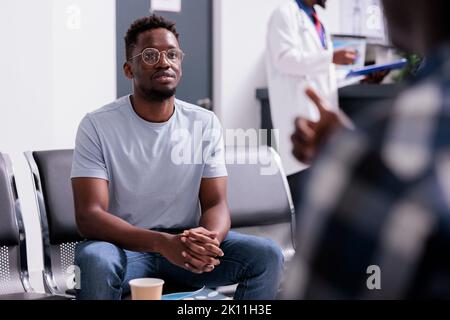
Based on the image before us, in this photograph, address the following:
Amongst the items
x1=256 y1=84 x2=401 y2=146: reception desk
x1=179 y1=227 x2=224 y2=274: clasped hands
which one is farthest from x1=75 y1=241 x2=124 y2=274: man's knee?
x1=256 y1=84 x2=401 y2=146: reception desk

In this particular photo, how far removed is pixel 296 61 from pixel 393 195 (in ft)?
7.50

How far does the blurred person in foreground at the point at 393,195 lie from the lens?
297 millimetres

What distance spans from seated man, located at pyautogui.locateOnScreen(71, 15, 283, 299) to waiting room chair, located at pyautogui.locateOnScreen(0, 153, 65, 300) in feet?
0.62

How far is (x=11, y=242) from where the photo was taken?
167 cm

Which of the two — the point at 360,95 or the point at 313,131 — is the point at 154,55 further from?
the point at 360,95

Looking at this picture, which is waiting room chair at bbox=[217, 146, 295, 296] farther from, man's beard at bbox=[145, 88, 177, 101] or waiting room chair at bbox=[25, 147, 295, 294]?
man's beard at bbox=[145, 88, 177, 101]

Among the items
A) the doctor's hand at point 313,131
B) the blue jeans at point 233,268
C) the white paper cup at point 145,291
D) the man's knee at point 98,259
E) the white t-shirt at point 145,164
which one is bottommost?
the blue jeans at point 233,268

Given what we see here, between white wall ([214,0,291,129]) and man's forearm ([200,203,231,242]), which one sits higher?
white wall ([214,0,291,129])

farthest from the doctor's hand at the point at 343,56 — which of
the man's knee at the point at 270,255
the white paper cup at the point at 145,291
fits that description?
the white paper cup at the point at 145,291

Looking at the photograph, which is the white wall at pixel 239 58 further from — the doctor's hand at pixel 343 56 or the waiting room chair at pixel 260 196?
the waiting room chair at pixel 260 196

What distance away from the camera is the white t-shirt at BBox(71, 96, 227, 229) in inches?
66.6

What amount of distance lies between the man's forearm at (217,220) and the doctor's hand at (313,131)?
3.39 ft

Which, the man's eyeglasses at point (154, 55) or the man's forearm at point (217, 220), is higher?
the man's eyeglasses at point (154, 55)
